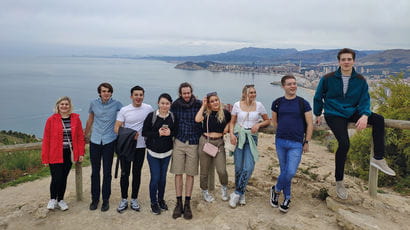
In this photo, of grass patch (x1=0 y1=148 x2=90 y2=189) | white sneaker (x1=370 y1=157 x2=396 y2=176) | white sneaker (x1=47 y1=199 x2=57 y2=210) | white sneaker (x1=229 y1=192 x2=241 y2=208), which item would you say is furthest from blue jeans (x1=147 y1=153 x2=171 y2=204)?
grass patch (x1=0 y1=148 x2=90 y2=189)

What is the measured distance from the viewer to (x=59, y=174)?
3994mm

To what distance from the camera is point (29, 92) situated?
66.2 metres

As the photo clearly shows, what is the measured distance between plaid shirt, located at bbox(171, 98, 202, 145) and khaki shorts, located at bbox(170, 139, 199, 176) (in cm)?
7

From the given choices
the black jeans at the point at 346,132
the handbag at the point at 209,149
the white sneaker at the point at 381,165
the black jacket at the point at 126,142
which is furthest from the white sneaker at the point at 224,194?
the white sneaker at the point at 381,165

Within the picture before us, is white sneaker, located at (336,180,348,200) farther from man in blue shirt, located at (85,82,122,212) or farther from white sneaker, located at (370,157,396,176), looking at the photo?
man in blue shirt, located at (85,82,122,212)

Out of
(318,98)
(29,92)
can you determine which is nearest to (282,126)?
(318,98)

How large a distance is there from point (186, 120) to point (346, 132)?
77.0 inches

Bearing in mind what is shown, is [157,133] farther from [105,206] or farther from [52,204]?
[52,204]

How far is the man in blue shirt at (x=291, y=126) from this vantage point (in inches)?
144

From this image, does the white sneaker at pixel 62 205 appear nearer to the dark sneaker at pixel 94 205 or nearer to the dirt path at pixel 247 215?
the dirt path at pixel 247 215

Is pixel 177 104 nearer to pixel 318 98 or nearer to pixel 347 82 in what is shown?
pixel 318 98

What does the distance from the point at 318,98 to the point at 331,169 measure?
277 centimetres

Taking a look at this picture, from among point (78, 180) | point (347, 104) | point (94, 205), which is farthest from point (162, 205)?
point (347, 104)

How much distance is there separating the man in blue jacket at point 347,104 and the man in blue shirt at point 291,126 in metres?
0.33
